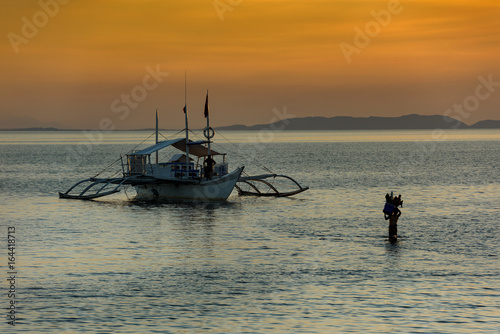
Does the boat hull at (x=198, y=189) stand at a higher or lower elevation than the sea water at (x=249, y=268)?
higher

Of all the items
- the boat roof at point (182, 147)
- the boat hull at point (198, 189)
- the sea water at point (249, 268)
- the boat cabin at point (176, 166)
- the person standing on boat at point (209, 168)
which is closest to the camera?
the sea water at point (249, 268)

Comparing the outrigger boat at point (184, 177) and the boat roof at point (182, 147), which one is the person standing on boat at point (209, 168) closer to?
the outrigger boat at point (184, 177)

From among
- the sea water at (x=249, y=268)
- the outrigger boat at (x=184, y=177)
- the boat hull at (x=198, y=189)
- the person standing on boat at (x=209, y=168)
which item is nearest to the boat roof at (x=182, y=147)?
the outrigger boat at (x=184, y=177)

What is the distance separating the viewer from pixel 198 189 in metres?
63.2

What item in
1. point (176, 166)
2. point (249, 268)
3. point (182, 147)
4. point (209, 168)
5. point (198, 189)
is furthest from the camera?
point (182, 147)

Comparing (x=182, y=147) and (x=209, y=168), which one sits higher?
(x=182, y=147)

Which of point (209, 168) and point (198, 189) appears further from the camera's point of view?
point (198, 189)

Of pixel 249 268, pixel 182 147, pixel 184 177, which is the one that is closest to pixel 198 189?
pixel 184 177

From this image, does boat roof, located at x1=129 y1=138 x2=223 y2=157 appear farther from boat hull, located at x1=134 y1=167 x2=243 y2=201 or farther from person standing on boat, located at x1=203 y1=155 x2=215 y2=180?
boat hull, located at x1=134 y1=167 x2=243 y2=201

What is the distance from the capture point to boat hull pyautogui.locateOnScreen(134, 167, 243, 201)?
62.6 metres

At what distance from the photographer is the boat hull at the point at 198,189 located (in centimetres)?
6260

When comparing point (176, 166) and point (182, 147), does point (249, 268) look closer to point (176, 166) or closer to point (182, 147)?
point (176, 166)

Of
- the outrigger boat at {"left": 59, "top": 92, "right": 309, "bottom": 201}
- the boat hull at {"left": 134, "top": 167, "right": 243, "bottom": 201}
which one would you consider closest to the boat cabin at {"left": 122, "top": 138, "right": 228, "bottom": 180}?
the outrigger boat at {"left": 59, "top": 92, "right": 309, "bottom": 201}

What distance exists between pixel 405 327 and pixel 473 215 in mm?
33650
